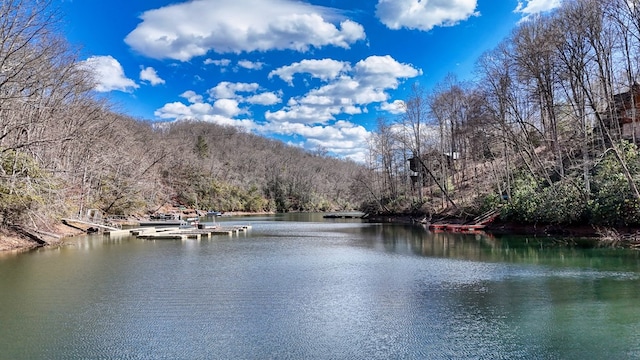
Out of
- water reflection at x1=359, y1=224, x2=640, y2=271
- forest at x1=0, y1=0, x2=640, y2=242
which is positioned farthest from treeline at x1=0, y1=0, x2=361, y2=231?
water reflection at x1=359, y1=224, x2=640, y2=271

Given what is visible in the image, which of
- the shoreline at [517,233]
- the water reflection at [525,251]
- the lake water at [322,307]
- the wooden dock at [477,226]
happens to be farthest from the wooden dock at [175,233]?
the wooden dock at [477,226]

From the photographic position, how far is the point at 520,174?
3678 cm

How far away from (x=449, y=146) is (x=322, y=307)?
4358 centimetres

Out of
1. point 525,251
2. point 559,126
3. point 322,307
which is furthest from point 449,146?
point 322,307

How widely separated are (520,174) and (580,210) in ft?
42.6

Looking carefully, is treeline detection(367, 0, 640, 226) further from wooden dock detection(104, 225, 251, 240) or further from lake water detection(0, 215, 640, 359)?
wooden dock detection(104, 225, 251, 240)

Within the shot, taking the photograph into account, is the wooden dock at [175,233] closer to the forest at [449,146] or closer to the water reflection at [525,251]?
the forest at [449,146]

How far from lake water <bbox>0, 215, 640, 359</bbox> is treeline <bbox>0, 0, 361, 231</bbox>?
18.2ft

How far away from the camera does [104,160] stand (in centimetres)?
3738

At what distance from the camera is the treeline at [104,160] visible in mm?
18562

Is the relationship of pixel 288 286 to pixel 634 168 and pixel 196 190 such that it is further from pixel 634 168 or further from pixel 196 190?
pixel 196 190

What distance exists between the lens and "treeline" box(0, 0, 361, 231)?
731 inches

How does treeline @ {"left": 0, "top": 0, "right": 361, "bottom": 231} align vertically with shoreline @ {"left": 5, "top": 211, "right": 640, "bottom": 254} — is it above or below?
above

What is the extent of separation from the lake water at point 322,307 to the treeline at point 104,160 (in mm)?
5532
